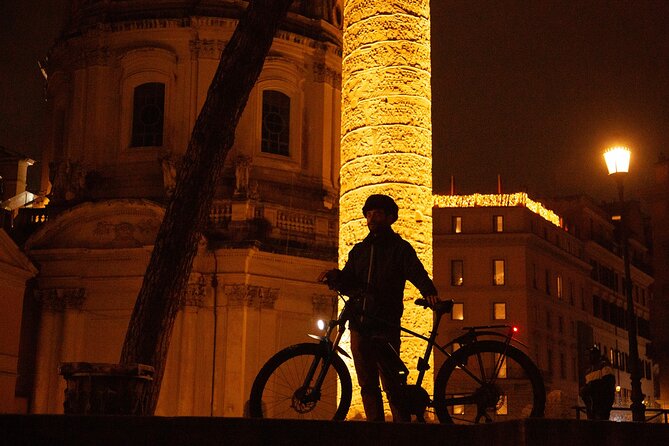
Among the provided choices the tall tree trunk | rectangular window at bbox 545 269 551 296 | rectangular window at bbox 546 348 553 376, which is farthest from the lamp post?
rectangular window at bbox 545 269 551 296

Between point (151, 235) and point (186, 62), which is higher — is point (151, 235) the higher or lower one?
Result: the lower one

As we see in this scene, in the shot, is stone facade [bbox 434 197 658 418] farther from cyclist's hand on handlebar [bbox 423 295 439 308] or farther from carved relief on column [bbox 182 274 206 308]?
cyclist's hand on handlebar [bbox 423 295 439 308]

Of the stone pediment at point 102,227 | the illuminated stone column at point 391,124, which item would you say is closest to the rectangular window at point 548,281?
the stone pediment at point 102,227

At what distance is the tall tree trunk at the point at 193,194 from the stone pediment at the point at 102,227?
18544 millimetres

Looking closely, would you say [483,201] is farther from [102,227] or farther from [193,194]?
[193,194]

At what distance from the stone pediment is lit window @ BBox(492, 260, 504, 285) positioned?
27252 millimetres

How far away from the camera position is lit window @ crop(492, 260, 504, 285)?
56.0 metres

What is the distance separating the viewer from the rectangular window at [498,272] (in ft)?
184

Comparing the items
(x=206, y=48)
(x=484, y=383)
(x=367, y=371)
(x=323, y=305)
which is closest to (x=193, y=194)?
(x=367, y=371)

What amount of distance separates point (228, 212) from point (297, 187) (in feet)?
11.2

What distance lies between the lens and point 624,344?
241 feet

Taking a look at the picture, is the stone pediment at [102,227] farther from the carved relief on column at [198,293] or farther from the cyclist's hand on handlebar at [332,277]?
the cyclist's hand on handlebar at [332,277]

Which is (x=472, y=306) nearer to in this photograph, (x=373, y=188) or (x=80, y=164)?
(x=80, y=164)

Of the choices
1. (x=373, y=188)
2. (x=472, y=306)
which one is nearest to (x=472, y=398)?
(x=373, y=188)
